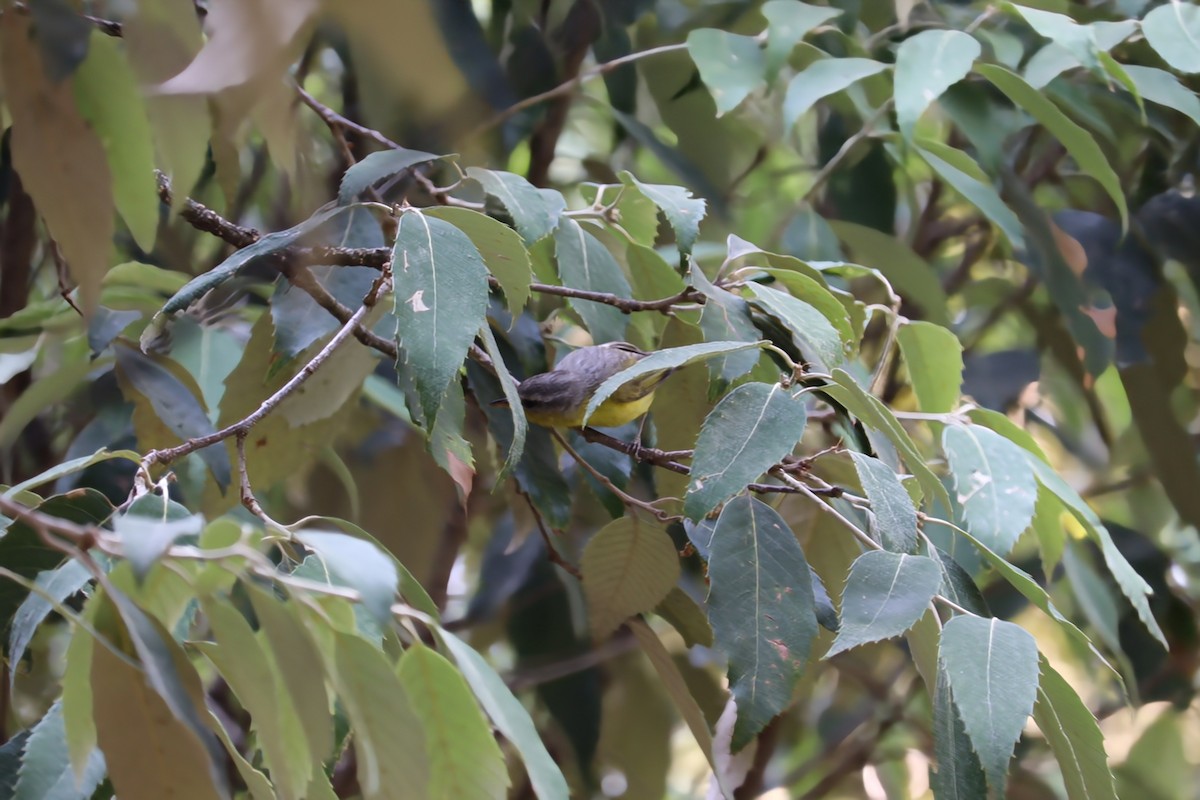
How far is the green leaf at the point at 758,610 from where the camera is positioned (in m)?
0.62

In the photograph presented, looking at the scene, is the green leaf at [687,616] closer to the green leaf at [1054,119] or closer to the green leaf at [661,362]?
the green leaf at [661,362]

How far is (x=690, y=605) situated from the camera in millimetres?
934

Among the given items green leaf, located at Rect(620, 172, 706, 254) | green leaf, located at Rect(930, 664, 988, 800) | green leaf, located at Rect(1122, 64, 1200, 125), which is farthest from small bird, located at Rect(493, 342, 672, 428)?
green leaf, located at Rect(1122, 64, 1200, 125)

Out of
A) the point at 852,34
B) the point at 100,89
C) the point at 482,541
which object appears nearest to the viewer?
the point at 100,89

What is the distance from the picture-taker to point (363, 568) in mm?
421

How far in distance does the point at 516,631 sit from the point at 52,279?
90cm

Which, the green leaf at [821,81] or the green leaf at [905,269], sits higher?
the green leaf at [821,81]

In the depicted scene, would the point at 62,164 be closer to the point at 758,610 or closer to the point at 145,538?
the point at 145,538

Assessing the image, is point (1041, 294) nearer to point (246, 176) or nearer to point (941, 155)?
point (941, 155)

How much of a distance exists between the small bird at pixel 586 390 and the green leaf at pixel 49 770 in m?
0.39

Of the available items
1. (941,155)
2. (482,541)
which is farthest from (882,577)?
(482,541)

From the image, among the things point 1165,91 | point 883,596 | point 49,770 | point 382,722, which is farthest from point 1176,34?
point 49,770

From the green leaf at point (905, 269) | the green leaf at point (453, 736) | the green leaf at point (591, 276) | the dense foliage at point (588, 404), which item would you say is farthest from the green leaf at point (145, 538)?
the green leaf at point (905, 269)

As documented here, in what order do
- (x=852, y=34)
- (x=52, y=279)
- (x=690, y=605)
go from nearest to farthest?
(x=690, y=605) → (x=852, y=34) → (x=52, y=279)
